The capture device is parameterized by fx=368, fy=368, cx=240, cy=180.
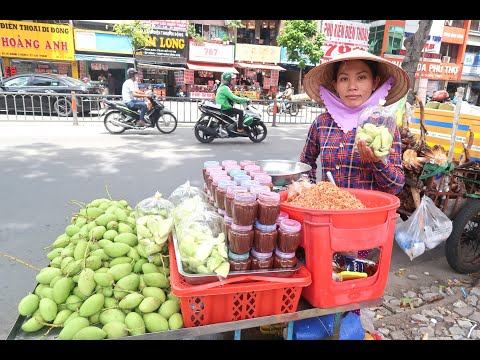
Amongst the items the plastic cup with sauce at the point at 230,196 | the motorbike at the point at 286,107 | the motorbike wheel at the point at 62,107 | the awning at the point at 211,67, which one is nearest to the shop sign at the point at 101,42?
the awning at the point at 211,67

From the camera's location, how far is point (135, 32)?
18.2 m

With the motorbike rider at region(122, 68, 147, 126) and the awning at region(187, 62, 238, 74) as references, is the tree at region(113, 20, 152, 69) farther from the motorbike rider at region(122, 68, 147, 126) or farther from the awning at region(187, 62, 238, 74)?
the motorbike rider at region(122, 68, 147, 126)

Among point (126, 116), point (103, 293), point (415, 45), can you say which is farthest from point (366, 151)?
point (126, 116)

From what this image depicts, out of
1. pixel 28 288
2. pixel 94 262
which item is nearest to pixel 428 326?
pixel 94 262

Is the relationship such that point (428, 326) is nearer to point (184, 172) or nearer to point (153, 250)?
point (153, 250)

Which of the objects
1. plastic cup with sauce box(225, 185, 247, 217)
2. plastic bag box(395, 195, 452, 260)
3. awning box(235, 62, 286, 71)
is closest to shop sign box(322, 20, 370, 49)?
awning box(235, 62, 286, 71)

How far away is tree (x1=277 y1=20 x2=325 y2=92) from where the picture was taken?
1992 cm

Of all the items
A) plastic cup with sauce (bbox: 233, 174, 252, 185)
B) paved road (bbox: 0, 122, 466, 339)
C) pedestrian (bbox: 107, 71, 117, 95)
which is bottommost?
paved road (bbox: 0, 122, 466, 339)

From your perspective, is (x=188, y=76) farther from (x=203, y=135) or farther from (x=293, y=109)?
(x=203, y=135)

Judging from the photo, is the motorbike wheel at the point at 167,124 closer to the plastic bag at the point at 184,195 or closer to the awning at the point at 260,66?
the plastic bag at the point at 184,195

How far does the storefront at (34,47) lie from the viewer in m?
18.6

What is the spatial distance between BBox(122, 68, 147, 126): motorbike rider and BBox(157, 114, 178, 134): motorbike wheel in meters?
0.49

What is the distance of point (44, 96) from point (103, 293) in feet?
36.7

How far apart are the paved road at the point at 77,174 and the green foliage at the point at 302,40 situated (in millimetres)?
11789
